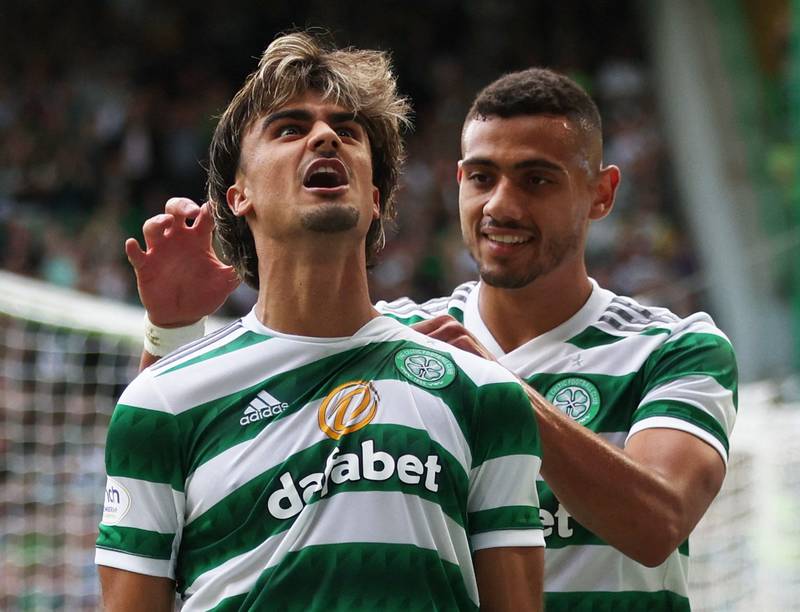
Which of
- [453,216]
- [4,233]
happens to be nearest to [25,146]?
[4,233]

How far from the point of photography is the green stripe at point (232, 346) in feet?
8.32

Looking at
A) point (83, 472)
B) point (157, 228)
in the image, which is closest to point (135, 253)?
point (157, 228)

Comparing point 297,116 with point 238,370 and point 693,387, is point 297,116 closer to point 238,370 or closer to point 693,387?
point 238,370

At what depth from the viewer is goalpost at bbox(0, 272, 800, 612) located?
6.39 m

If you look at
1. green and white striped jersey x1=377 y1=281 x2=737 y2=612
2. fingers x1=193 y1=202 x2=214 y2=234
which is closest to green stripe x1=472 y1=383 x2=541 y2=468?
green and white striped jersey x1=377 y1=281 x2=737 y2=612

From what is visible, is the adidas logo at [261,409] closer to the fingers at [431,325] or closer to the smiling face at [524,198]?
the fingers at [431,325]

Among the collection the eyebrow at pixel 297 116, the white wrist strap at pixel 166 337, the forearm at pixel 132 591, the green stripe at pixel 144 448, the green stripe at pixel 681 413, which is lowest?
the forearm at pixel 132 591

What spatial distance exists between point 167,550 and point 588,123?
5.90 feet

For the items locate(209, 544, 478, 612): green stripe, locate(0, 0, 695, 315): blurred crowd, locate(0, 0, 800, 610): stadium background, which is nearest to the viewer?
locate(209, 544, 478, 612): green stripe

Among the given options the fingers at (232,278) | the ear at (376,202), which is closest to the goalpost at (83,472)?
the fingers at (232,278)

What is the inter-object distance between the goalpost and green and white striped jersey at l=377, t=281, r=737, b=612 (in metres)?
3.13

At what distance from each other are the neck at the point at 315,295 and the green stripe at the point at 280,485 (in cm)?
27

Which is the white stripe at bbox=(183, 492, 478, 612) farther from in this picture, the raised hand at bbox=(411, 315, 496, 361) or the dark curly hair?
the dark curly hair

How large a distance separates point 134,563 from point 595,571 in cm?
126
